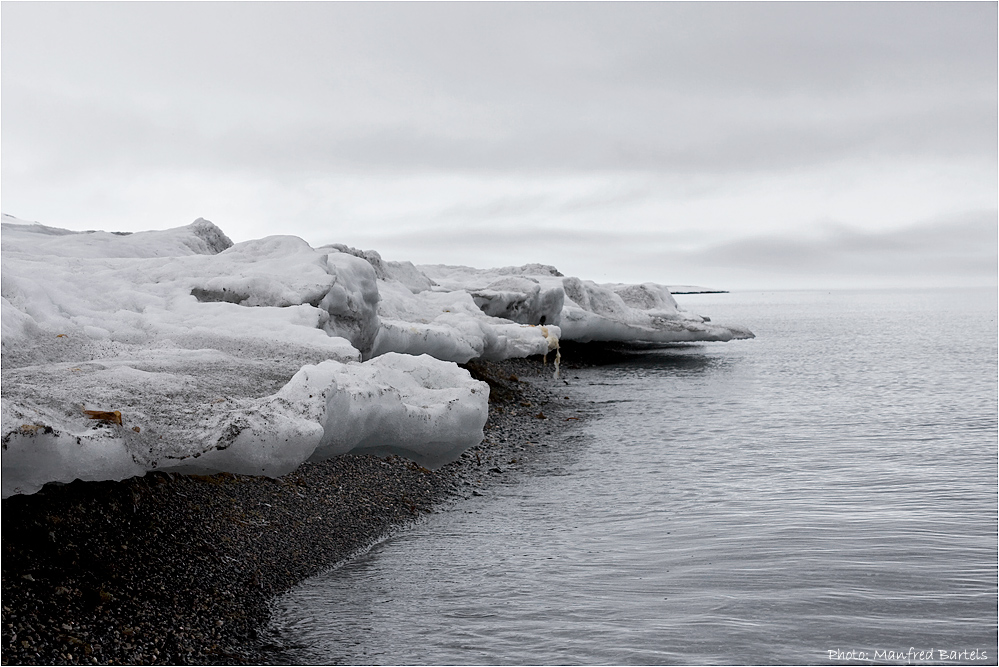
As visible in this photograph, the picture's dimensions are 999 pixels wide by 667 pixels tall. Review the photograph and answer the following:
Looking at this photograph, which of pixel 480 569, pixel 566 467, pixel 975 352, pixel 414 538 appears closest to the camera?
pixel 480 569

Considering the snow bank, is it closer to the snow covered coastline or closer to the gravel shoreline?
the snow covered coastline

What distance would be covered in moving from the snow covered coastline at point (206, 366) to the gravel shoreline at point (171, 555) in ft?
4.22

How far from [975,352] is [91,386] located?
48.1m

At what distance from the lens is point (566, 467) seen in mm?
15305

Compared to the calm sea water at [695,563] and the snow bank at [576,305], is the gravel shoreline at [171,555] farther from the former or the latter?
the snow bank at [576,305]

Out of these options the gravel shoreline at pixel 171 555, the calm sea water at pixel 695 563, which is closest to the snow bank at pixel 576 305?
the calm sea water at pixel 695 563

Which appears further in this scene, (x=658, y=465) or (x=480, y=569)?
(x=658, y=465)

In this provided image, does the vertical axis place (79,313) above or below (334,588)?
above

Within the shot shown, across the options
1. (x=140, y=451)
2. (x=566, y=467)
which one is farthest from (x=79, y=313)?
(x=566, y=467)

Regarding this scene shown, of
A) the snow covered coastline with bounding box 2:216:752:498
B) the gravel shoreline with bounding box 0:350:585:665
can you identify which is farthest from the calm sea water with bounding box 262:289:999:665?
the snow covered coastline with bounding box 2:216:752:498

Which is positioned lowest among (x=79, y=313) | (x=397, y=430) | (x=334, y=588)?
(x=334, y=588)

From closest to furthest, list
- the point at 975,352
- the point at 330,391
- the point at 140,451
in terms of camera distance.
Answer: the point at 140,451, the point at 330,391, the point at 975,352

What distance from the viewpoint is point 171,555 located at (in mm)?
7969

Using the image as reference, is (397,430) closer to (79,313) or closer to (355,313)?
(79,313)
